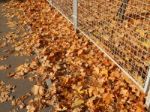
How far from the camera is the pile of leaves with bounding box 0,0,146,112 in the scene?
3160mm

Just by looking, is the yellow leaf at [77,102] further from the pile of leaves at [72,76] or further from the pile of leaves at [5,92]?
the pile of leaves at [5,92]

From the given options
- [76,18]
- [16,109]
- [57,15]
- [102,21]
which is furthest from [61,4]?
[16,109]

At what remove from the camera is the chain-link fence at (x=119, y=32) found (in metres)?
3.66

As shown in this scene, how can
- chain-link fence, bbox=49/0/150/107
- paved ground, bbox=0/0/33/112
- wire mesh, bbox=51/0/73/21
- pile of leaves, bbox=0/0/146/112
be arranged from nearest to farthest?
1. pile of leaves, bbox=0/0/146/112
2. paved ground, bbox=0/0/33/112
3. chain-link fence, bbox=49/0/150/107
4. wire mesh, bbox=51/0/73/21

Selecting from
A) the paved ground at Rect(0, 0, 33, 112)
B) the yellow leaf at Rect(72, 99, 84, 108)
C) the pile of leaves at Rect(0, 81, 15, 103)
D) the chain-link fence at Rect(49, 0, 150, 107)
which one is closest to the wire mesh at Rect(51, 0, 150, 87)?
the chain-link fence at Rect(49, 0, 150, 107)

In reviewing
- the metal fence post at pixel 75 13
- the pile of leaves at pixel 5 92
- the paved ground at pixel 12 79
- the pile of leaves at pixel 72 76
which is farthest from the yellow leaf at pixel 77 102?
the metal fence post at pixel 75 13

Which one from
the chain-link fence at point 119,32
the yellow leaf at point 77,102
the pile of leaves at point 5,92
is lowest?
the pile of leaves at point 5,92

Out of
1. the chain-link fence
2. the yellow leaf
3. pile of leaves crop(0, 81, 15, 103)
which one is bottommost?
pile of leaves crop(0, 81, 15, 103)

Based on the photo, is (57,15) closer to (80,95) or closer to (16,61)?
(16,61)

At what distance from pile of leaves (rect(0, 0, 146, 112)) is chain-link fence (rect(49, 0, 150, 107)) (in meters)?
0.17

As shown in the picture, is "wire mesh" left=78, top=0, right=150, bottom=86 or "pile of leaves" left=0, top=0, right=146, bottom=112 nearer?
"pile of leaves" left=0, top=0, right=146, bottom=112

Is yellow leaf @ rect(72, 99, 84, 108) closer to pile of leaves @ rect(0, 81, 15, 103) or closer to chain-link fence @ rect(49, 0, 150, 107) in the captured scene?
chain-link fence @ rect(49, 0, 150, 107)

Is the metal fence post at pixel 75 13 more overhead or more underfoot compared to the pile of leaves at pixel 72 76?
more overhead

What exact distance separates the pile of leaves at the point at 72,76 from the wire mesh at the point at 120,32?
0.20 m
